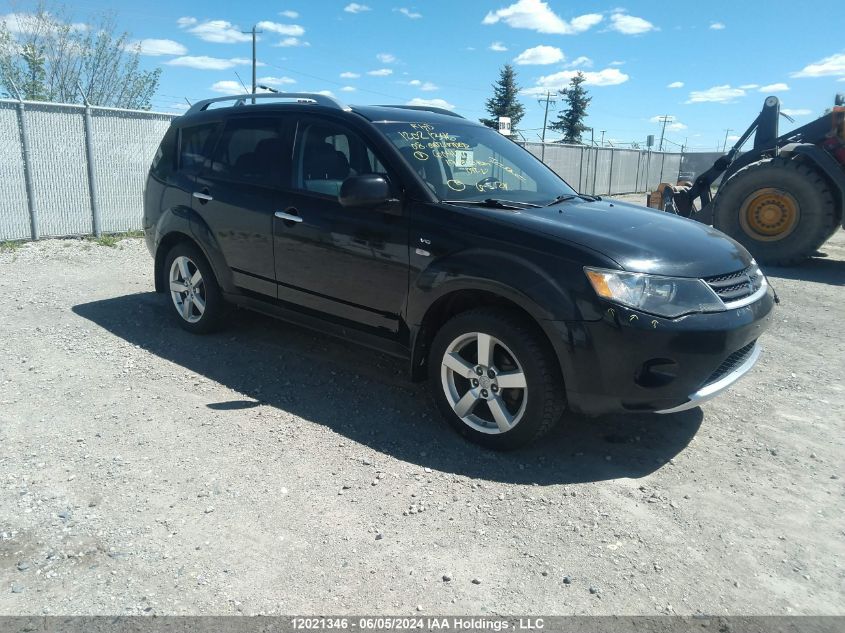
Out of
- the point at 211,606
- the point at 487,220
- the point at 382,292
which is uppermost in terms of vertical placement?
the point at 487,220

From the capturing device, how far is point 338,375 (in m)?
4.86

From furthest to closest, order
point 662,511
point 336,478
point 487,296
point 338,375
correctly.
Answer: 1. point 338,375
2. point 487,296
3. point 336,478
4. point 662,511

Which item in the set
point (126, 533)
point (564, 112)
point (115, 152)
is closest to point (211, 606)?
point (126, 533)

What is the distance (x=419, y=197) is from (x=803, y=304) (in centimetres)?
559

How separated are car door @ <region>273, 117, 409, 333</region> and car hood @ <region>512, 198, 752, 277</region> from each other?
869 mm

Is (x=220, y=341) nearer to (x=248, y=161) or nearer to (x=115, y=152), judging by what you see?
(x=248, y=161)

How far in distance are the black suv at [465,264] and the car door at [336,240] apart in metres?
0.01

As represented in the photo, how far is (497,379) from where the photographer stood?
3.60 m

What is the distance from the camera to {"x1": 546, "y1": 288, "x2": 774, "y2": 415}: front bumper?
3.19 m

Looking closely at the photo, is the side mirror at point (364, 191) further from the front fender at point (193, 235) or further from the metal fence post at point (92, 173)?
the metal fence post at point (92, 173)

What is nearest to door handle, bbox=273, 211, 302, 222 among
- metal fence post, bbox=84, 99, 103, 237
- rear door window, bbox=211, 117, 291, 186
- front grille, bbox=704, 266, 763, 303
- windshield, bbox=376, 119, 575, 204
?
rear door window, bbox=211, 117, 291, 186

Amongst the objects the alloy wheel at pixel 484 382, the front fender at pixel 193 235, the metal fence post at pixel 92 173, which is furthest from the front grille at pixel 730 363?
the metal fence post at pixel 92 173

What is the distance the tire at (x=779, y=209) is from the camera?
925cm

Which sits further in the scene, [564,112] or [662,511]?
[564,112]
